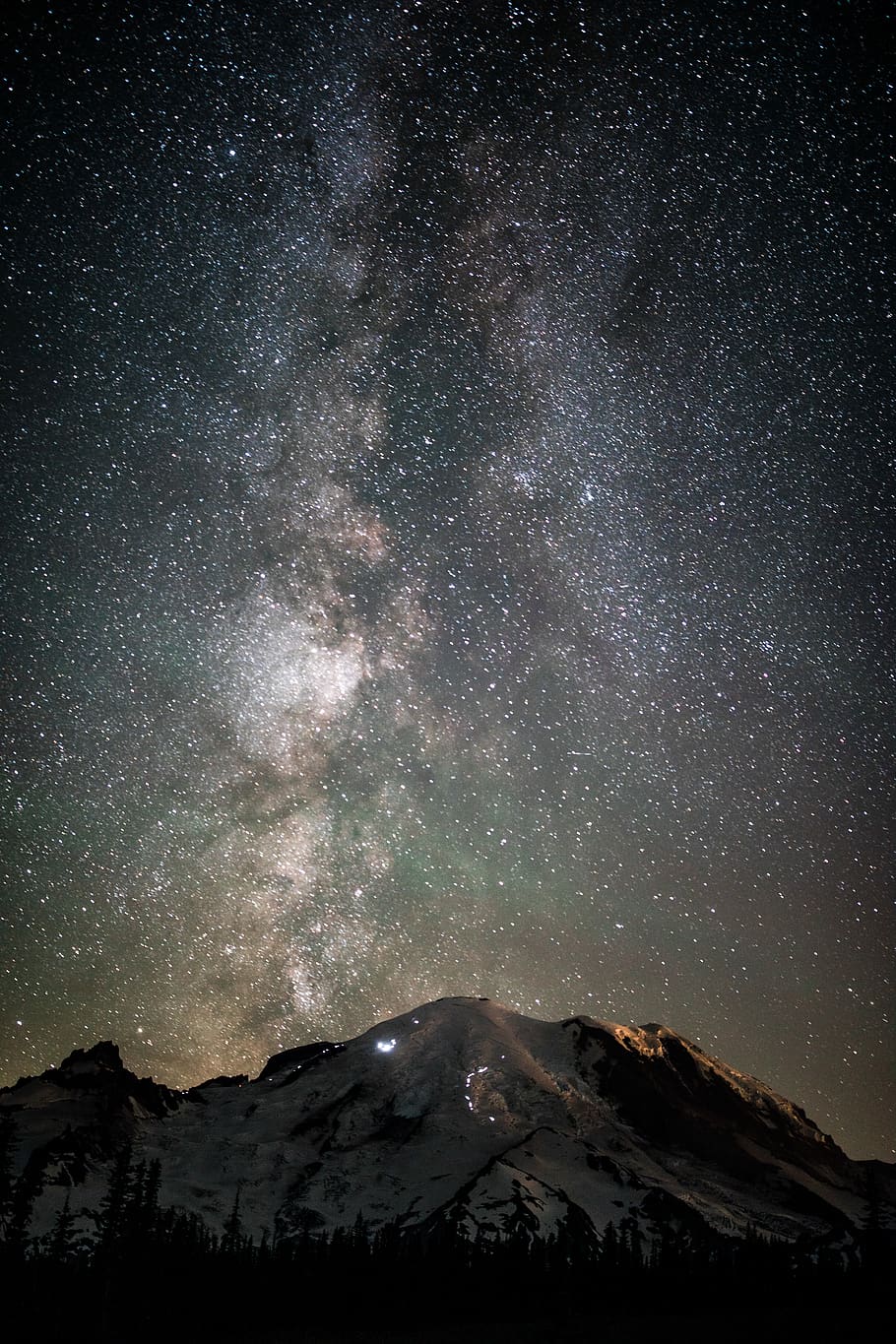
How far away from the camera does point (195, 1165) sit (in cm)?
16425

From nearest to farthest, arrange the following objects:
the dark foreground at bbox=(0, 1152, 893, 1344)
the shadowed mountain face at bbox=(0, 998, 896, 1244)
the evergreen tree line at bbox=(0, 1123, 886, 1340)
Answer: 1. the dark foreground at bbox=(0, 1152, 893, 1344)
2. the evergreen tree line at bbox=(0, 1123, 886, 1340)
3. the shadowed mountain face at bbox=(0, 998, 896, 1244)

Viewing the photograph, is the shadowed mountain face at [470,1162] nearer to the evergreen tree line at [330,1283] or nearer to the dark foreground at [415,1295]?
the evergreen tree line at [330,1283]

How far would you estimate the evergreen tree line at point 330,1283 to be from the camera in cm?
5800

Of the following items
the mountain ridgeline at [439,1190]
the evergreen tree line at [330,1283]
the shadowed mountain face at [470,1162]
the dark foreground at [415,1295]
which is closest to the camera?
the dark foreground at [415,1295]

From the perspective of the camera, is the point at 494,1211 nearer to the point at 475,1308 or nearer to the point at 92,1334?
the point at 475,1308

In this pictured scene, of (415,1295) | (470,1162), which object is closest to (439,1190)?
(470,1162)

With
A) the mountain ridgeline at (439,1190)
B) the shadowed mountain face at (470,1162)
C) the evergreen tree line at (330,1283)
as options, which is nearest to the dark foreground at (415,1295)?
the evergreen tree line at (330,1283)

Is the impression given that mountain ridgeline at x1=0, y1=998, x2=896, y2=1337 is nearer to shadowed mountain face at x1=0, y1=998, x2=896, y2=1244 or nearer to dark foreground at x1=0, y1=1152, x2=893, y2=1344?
shadowed mountain face at x1=0, y1=998, x2=896, y2=1244

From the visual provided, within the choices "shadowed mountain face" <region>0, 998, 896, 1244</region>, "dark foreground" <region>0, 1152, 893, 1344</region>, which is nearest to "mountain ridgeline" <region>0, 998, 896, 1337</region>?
"shadowed mountain face" <region>0, 998, 896, 1244</region>

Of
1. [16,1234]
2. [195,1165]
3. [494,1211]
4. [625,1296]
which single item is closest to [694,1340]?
[625,1296]

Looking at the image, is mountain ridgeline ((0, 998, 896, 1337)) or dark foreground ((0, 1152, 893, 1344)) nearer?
dark foreground ((0, 1152, 893, 1344))

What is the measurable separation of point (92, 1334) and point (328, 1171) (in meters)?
127

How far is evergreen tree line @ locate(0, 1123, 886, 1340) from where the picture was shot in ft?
190

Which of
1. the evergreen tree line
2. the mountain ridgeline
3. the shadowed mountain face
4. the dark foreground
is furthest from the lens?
the shadowed mountain face
